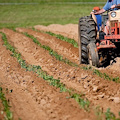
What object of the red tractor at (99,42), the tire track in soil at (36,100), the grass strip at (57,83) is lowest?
the tire track in soil at (36,100)

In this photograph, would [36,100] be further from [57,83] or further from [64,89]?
[57,83]

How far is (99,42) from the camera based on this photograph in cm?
871

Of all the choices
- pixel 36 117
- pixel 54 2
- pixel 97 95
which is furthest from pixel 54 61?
pixel 54 2

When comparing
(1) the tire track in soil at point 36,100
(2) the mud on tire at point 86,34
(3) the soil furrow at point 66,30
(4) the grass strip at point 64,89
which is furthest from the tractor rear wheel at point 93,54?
(3) the soil furrow at point 66,30

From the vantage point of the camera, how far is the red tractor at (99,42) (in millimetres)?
8062

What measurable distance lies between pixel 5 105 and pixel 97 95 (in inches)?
68.4

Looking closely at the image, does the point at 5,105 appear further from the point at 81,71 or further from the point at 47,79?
the point at 81,71

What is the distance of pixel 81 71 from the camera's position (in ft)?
24.6

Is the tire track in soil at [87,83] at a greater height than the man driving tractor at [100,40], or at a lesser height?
lesser

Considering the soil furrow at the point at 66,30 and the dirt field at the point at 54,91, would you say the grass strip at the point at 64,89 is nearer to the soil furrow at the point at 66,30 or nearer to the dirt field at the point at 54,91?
the dirt field at the point at 54,91

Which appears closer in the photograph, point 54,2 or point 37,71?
point 37,71

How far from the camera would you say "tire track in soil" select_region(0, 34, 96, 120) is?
202 inches

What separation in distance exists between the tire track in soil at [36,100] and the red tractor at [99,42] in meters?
1.65

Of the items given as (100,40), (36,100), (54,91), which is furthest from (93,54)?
(36,100)
